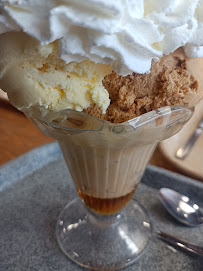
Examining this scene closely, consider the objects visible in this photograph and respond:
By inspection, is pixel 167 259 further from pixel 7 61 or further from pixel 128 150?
pixel 7 61

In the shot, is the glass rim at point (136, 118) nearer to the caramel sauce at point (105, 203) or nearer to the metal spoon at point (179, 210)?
the caramel sauce at point (105, 203)

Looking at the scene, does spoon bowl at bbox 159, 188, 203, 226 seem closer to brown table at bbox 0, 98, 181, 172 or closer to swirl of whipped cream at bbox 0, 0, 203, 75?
brown table at bbox 0, 98, 181, 172

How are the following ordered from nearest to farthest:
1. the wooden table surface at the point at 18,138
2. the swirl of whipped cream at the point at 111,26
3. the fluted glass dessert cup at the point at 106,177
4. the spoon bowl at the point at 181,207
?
the swirl of whipped cream at the point at 111,26 → the fluted glass dessert cup at the point at 106,177 → the spoon bowl at the point at 181,207 → the wooden table surface at the point at 18,138

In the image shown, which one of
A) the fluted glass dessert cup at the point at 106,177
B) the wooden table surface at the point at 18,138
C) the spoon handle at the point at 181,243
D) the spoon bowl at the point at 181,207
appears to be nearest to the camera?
the fluted glass dessert cup at the point at 106,177

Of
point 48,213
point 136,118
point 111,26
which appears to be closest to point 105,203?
point 48,213

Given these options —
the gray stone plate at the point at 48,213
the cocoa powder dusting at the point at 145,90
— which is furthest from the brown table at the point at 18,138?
the cocoa powder dusting at the point at 145,90

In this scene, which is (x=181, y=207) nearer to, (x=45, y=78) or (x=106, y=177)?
(x=106, y=177)

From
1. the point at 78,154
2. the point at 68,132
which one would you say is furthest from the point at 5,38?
the point at 78,154
